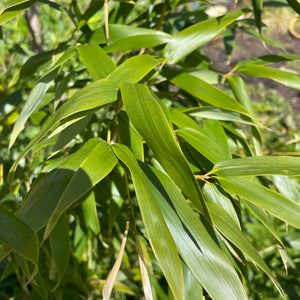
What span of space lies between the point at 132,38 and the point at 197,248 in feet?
1.30

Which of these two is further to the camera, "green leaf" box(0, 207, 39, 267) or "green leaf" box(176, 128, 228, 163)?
"green leaf" box(176, 128, 228, 163)

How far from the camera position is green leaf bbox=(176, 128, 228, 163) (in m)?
0.58

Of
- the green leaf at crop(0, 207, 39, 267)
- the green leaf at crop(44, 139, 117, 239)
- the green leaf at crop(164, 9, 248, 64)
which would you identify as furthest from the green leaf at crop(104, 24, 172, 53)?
the green leaf at crop(0, 207, 39, 267)

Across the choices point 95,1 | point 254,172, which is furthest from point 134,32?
point 254,172

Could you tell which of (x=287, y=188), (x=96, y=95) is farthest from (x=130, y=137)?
(x=287, y=188)

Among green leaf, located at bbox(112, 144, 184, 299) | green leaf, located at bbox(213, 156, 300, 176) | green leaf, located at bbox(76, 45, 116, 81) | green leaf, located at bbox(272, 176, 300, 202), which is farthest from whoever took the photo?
green leaf, located at bbox(272, 176, 300, 202)

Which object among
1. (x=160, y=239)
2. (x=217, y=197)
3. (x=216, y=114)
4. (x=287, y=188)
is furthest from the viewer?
(x=287, y=188)

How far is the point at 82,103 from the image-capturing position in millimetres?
515

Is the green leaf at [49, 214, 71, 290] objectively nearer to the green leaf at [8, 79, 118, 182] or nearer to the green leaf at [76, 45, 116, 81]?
the green leaf at [8, 79, 118, 182]

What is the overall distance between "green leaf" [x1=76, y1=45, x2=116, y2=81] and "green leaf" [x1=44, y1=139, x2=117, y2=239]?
144 mm

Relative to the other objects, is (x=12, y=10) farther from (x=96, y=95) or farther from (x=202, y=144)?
(x=202, y=144)

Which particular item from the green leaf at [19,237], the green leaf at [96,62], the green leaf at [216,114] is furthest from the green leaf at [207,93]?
the green leaf at [19,237]

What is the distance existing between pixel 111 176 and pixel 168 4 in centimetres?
35

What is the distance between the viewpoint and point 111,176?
0.75 metres
